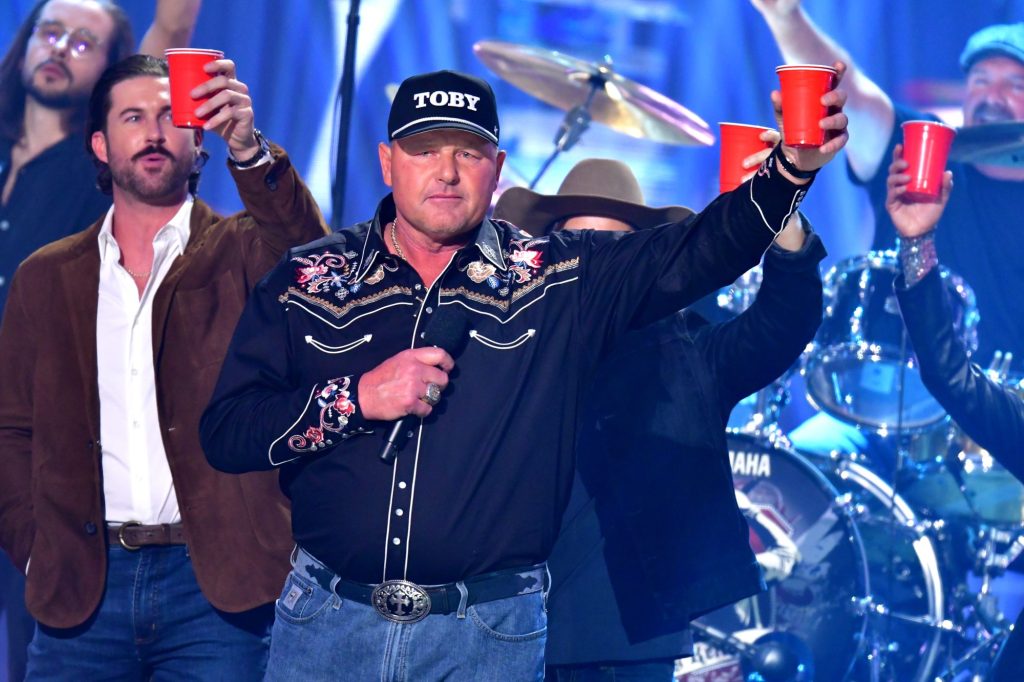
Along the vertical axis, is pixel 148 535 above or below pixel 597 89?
below

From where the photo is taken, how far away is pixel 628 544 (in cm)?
318

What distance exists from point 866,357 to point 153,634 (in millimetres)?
3431

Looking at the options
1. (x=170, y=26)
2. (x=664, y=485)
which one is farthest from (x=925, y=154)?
(x=170, y=26)

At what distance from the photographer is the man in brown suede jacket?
3049mm

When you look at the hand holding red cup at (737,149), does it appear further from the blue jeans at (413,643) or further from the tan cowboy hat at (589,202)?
the blue jeans at (413,643)

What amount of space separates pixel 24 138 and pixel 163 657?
3239 millimetres

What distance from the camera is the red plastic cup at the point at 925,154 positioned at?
3.50 m

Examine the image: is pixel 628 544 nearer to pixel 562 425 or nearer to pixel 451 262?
pixel 562 425

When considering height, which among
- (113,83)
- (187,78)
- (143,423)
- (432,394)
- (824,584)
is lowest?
(824,584)

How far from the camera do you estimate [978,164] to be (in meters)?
5.87

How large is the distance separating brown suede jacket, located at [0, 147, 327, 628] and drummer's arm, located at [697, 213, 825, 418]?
1.16 metres

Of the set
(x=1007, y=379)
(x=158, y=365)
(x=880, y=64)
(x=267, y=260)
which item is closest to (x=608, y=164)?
(x=267, y=260)

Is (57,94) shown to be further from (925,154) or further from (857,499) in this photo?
(857,499)

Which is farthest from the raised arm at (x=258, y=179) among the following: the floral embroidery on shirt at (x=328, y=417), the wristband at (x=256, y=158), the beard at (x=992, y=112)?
the beard at (x=992, y=112)
